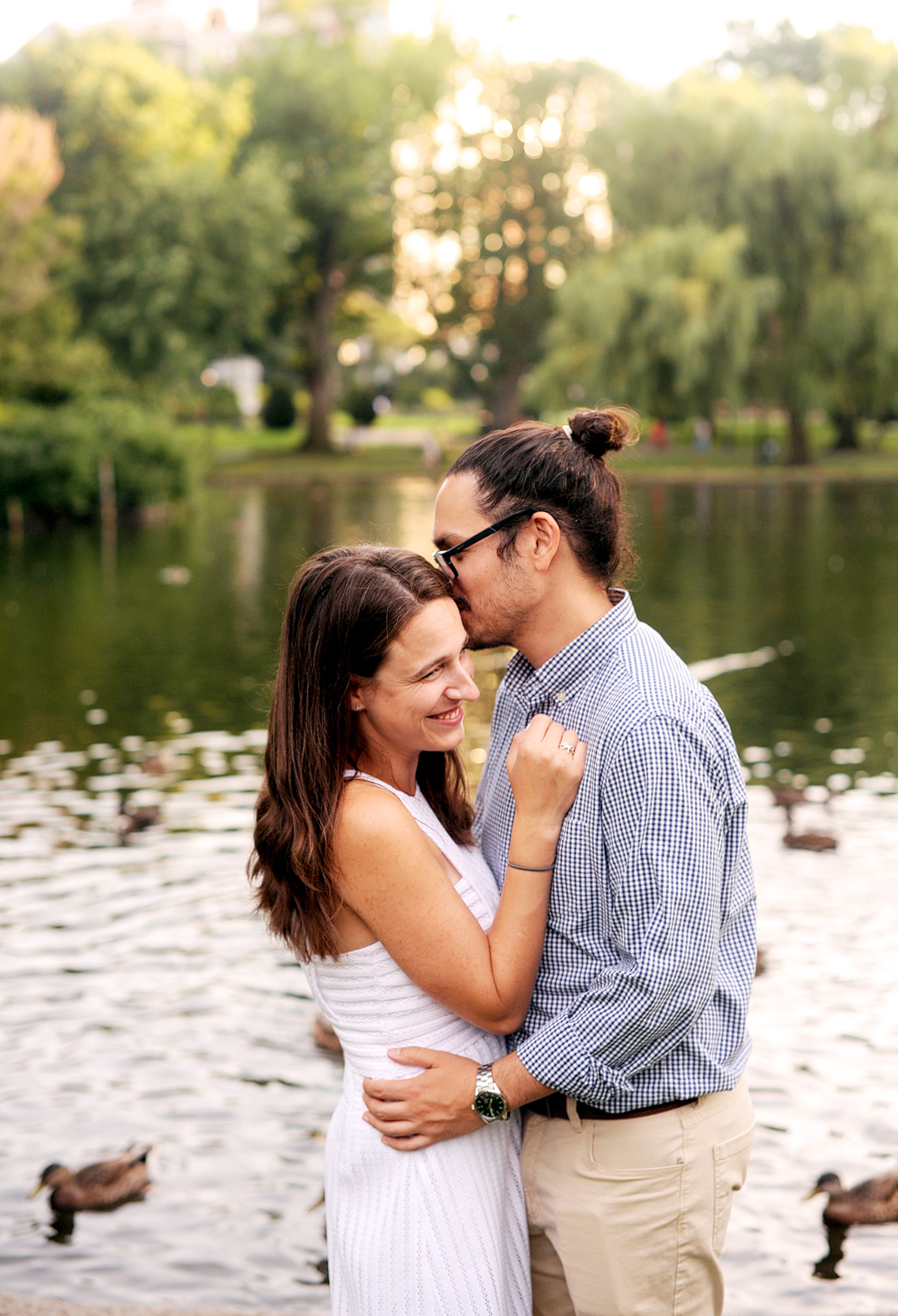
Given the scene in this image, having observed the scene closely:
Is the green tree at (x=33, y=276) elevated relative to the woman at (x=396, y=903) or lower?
elevated

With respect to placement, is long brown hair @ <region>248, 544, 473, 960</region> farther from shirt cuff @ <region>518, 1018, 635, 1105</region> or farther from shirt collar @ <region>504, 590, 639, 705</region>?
shirt cuff @ <region>518, 1018, 635, 1105</region>

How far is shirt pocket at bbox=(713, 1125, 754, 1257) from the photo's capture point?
2.52 metres

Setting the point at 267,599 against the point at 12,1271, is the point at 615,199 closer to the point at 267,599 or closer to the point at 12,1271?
the point at 267,599

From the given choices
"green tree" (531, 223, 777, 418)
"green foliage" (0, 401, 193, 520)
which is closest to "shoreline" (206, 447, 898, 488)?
"green tree" (531, 223, 777, 418)

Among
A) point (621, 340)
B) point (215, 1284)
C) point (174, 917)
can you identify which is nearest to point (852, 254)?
point (621, 340)

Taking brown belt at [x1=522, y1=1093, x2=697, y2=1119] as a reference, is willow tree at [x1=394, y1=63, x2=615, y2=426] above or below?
above

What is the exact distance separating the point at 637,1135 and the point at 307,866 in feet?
2.41

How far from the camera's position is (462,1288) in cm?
246

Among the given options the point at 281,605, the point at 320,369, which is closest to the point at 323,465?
the point at 320,369

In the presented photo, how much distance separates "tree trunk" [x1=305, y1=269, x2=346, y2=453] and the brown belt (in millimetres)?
53368

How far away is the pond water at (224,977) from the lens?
15.6 feet

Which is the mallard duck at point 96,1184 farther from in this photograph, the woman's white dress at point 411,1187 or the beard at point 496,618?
the beard at point 496,618

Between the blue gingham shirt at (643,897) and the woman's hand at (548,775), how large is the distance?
0.03 meters

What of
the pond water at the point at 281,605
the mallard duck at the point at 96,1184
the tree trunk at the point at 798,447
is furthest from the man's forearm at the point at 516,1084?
the tree trunk at the point at 798,447
